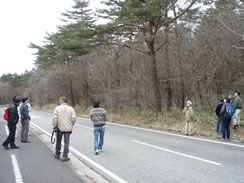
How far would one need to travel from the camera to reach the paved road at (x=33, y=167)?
555cm

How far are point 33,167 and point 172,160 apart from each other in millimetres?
4035

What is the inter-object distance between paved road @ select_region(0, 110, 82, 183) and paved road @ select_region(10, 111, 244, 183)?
3.66 feet

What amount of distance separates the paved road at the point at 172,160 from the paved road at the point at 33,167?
3.66 ft

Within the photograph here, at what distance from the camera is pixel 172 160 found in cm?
688

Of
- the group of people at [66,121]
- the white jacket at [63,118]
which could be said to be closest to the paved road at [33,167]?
the group of people at [66,121]

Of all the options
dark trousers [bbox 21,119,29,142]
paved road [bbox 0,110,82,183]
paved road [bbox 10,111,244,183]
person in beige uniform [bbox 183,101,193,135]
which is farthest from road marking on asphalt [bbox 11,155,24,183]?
person in beige uniform [bbox 183,101,193,135]

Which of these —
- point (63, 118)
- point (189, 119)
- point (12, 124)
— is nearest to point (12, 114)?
point (12, 124)

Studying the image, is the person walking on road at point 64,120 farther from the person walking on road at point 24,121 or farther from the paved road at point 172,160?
the person walking on road at point 24,121

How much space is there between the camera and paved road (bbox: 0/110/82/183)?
18.2 ft

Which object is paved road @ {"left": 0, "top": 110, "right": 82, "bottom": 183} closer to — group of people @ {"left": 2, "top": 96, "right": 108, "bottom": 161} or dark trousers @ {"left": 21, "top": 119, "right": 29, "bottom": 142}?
group of people @ {"left": 2, "top": 96, "right": 108, "bottom": 161}

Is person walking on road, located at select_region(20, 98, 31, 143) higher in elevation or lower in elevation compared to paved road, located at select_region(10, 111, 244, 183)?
higher

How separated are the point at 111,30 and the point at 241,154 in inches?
498

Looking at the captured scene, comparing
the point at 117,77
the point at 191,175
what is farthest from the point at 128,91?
→ the point at 191,175

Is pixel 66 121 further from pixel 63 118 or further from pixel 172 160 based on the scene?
pixel 172 160
